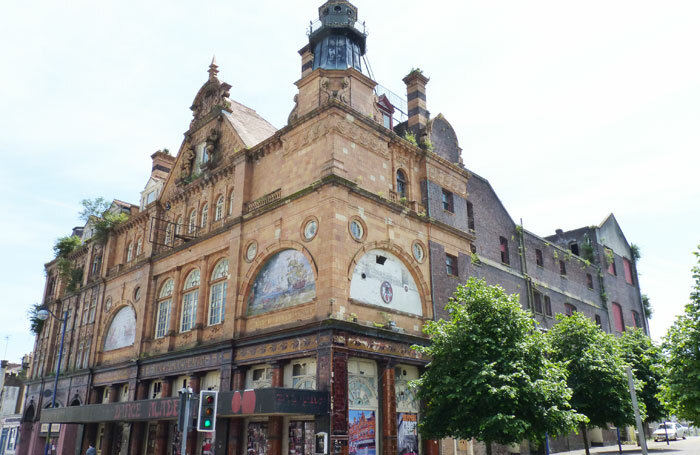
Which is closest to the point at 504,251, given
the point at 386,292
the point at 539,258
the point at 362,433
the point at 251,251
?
the point at 539,258

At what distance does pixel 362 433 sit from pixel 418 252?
903 cm

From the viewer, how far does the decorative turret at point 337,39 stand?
2874 cm

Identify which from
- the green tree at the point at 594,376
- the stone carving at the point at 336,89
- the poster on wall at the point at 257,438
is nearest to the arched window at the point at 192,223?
the stone carving at the point at 336,89

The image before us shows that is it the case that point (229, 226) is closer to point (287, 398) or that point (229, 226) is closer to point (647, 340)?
point (287, 398)

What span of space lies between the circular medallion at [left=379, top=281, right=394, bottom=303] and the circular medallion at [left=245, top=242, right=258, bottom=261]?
6.41 metres

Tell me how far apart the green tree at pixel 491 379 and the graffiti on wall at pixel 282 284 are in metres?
5.59

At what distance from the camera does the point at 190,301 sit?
98.7ft

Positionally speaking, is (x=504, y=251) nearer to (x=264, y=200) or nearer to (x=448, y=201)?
(x=448, y=201)

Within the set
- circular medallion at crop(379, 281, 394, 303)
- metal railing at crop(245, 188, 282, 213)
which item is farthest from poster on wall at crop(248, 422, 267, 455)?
metal railing at crop(245, 188, 282, 213)

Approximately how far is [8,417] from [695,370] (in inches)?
2159

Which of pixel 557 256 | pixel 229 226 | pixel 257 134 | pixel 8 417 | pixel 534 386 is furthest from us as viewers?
pixel 8 417

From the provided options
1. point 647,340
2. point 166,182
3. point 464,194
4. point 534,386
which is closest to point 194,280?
point 166,182

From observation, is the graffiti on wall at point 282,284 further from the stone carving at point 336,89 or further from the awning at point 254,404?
the stone carving at point 336,89

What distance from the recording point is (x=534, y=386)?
18.5 meters
